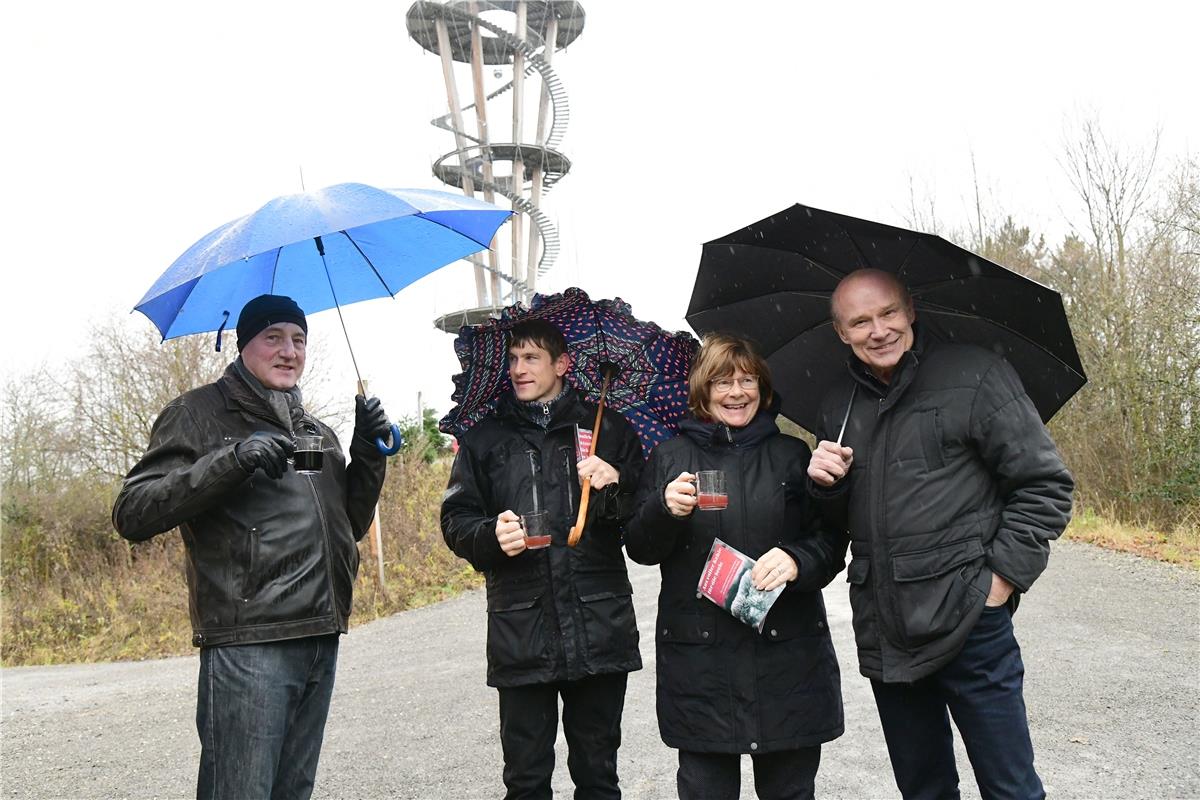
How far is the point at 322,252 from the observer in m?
3.41

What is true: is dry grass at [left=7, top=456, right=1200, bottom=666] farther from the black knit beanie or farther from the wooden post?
the wooden post

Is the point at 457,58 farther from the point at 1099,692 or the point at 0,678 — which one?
the point at 1099,692

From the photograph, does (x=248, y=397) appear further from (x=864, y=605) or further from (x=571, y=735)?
(x=864, y=605)

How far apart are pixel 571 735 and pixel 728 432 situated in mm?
1217

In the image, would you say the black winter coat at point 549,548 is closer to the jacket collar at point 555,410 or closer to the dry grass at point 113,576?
the jacket collar at point 555,410

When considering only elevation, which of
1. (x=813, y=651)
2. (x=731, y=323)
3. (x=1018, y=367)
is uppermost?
(x=731, y=323)

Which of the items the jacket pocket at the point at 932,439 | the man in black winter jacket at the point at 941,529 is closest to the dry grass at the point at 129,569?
the man in black winter jacket at the point at 941,529

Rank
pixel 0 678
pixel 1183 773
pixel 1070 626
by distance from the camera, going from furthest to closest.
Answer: pixel 0 678 → pixel 1070 626 → pixel 1183 773

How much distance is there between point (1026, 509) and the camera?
2689mm

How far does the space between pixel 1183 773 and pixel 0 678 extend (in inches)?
451

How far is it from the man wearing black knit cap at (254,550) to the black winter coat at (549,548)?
1.60 ft

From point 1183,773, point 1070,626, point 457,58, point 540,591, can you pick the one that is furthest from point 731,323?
point 457,58

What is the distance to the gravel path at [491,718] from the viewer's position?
15.8ft

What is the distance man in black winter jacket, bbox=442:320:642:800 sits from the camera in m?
3.23
